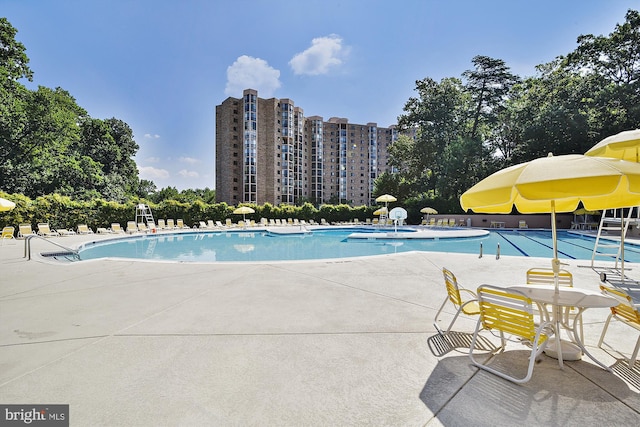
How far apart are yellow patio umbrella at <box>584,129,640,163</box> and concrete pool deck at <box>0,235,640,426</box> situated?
9.07 ft

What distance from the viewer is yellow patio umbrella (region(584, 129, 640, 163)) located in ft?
16.3

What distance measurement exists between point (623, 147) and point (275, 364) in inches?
254

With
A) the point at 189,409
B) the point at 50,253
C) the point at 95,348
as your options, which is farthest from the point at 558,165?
the point at 50,253

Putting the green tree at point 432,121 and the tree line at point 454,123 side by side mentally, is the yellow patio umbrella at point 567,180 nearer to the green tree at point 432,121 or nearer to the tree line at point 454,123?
the tree line at point 454,123

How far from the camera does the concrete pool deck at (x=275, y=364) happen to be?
2.16 m

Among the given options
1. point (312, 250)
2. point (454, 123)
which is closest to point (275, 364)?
point (312, 250)

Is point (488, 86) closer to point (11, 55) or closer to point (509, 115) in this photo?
point (509, 115)

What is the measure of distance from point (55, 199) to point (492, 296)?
26.1 metres

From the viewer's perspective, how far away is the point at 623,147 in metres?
4.99

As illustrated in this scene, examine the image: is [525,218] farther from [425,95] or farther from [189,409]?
[189,409]

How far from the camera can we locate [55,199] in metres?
20.1

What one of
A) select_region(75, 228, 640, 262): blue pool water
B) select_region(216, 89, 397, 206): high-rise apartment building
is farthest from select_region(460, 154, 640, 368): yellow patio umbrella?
select_region(216, 89, 397, 206): high-rise apartment building

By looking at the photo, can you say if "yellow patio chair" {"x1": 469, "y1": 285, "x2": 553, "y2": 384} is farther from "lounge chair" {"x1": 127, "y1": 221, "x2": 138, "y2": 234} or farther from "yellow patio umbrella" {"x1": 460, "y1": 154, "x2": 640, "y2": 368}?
"lounge chair" {"x1": 127, "y1": 221, "x2": 138, "y2": 234}

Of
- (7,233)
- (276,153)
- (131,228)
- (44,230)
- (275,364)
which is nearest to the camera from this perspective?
(275,364)
